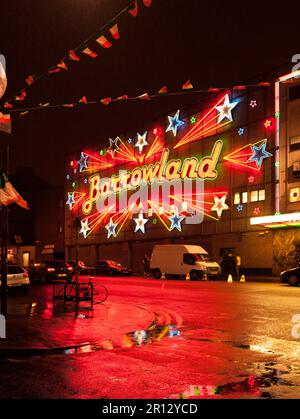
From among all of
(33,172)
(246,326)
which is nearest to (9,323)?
(246,326)

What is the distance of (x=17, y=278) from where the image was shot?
24.6 m

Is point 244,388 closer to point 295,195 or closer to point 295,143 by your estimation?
point 295,195

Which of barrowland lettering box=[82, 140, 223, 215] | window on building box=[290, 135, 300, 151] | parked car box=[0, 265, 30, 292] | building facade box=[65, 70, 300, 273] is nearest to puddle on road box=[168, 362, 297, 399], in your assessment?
parked car box=[0, 265, 30, 292]

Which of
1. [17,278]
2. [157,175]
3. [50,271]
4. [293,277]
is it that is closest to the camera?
[17,278]

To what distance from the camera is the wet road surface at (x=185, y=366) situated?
23.7ft

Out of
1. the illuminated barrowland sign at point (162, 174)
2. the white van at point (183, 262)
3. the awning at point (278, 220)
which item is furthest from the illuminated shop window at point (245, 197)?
the white van at point (183, 262)

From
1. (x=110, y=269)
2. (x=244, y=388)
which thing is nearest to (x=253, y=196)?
(x=110, y=269)

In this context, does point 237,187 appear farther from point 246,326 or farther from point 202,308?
point 246,326

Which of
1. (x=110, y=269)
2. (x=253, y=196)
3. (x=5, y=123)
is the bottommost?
(x=110, y=269)

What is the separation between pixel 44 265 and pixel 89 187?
2446 centimetres

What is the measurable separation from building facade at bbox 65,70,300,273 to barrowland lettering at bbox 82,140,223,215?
87 millimetres

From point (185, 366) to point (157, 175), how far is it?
3988 cm

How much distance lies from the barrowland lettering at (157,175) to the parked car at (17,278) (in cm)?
2155

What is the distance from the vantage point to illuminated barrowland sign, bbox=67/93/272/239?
42.2 m
